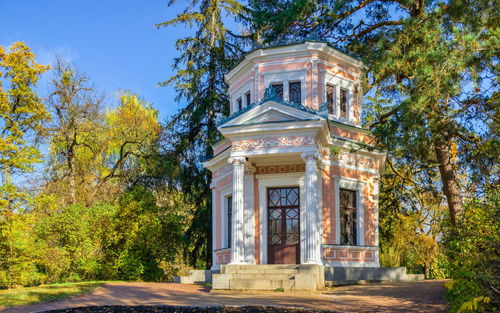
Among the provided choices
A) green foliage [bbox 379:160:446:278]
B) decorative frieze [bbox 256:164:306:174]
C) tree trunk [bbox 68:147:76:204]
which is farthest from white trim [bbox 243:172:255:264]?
tree trunk [bbox 68:147:76:204]

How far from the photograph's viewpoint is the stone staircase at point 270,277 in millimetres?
15453

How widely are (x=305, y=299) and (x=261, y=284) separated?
2.53 metres

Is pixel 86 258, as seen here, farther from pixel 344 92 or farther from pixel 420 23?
pixel 420 23

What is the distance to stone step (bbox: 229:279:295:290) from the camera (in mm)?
15570

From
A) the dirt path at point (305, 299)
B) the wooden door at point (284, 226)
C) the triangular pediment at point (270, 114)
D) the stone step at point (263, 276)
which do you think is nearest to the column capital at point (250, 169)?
the wooden door at point (284, 226)

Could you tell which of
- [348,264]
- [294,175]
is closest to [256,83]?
[294,175]

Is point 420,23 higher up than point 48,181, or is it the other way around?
point 420,23

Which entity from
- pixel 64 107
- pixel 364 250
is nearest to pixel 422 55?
pixel 364 250

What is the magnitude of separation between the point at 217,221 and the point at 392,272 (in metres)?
7.01

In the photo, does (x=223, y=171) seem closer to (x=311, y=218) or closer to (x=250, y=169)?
(x=250, y=169)

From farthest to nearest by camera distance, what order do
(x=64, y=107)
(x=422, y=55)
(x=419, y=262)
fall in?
(x=419, y=262), (x=64, y=107), (x=422, y=55)

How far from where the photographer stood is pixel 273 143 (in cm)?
1728

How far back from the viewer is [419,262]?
29.0 meters

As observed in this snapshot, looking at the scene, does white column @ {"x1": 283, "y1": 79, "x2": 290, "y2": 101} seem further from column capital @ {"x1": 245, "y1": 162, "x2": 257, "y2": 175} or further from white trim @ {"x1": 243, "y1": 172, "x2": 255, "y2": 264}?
white trim @ {"x1": 243, "y1": 172, "x2": 255, "y2": 264}
